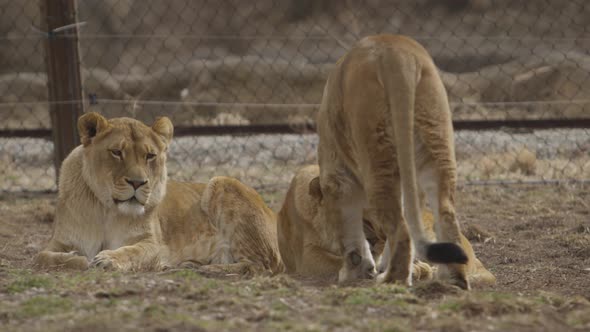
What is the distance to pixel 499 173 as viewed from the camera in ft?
28.7

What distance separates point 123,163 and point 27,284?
118 centimetres

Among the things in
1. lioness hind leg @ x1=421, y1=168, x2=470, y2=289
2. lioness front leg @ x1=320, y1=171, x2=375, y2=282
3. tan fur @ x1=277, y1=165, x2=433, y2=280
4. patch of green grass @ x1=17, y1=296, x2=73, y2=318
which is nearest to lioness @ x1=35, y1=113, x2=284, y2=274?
tan fur @ x1=277, y1=165, x2=433, y2=280

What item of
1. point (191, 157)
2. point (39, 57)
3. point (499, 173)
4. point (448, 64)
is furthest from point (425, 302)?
point (39, 57)

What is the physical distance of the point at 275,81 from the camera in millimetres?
13664

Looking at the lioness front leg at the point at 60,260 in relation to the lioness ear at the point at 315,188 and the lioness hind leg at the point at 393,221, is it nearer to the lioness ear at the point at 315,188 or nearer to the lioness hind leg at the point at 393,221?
the lioness ear at the point at 315,188

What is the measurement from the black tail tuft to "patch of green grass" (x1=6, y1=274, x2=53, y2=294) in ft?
5.08

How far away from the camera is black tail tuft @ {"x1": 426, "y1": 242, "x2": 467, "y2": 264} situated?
3.71 m

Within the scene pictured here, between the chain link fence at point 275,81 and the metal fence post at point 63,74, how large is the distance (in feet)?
0.49

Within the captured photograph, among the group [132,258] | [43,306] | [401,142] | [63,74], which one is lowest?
[132,258]

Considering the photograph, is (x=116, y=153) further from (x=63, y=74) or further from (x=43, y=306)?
(x=63, y=74)

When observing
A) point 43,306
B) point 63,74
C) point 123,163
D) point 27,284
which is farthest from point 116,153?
point 63,74

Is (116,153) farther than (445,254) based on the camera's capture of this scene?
Yes

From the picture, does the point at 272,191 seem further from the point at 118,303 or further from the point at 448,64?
the point at 448,64

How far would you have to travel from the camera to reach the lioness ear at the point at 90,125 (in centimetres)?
523
